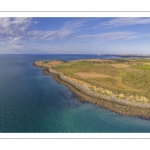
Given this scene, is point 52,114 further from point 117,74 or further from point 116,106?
point 117,74

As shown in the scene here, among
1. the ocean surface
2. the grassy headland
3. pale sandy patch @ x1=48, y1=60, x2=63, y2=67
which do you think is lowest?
the ocean surface

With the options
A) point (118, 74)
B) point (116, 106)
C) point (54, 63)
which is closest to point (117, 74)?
point (118, 74)

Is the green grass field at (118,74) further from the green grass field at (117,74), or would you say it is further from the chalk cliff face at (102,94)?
the chalk cliff face at (102,94)

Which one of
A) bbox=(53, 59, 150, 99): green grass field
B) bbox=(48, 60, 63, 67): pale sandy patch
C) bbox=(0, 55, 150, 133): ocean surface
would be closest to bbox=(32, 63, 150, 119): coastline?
bbox=(0, 55, 150, 133): ocean surface

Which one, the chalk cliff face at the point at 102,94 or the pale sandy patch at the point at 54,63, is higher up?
the pale sandy patch at the point at 54,63

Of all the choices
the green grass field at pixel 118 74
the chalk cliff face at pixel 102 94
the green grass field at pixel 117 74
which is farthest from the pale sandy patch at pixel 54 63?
the chalk cliff face at pixel 102 94

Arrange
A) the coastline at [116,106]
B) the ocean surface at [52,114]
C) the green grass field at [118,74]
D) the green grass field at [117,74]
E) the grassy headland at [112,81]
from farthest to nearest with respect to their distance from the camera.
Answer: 1. the green grass field at [118,74]
2. the green grass field at [117,74]
3. the grassy headland at [112,81]
4. the coastline at [116,106]
5. the ocean surface at [52,114]

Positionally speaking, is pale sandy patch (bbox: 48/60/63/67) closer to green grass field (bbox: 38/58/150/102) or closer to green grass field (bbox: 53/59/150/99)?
green grass field (bbox: 38/58/150/102)
